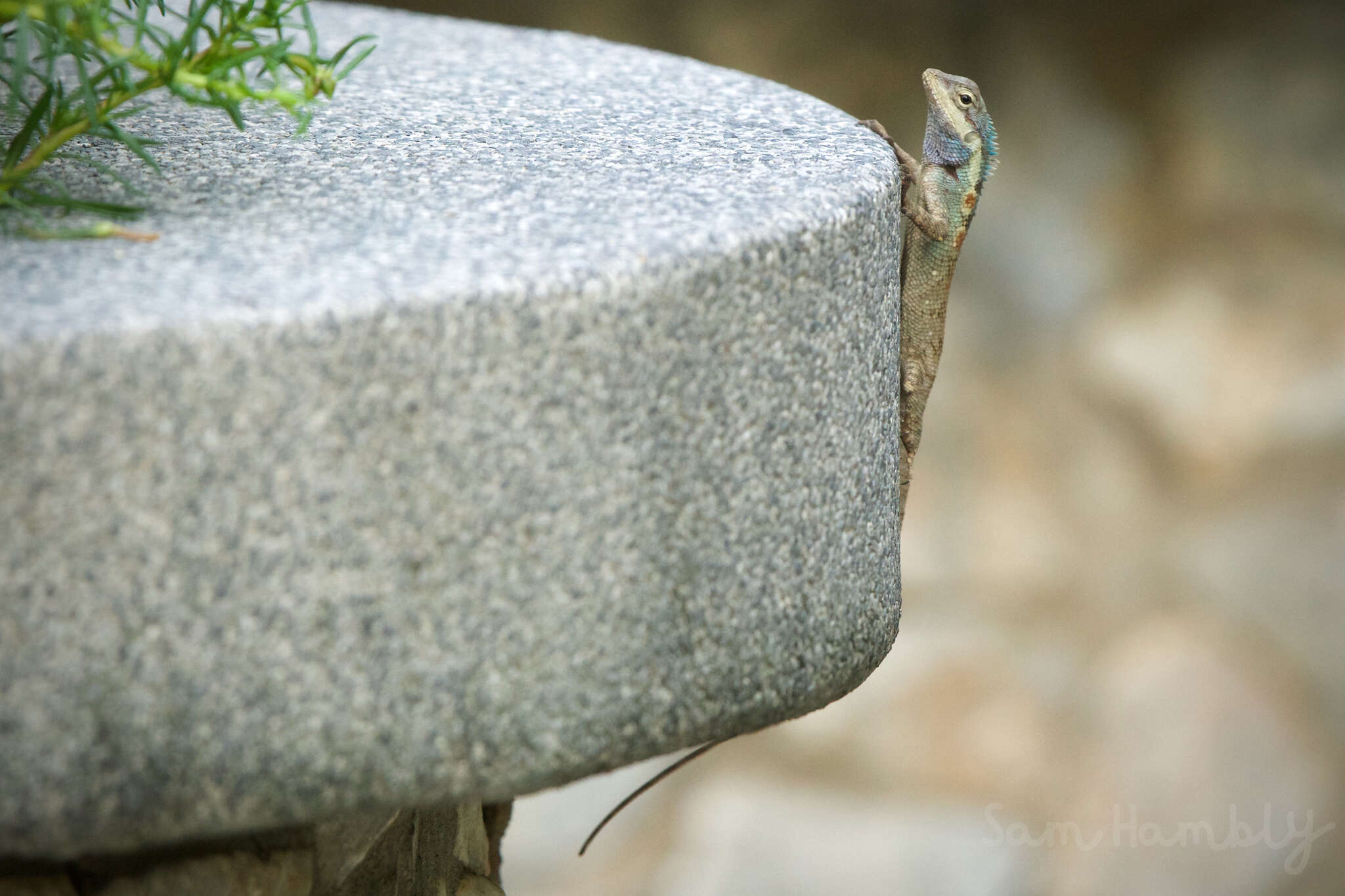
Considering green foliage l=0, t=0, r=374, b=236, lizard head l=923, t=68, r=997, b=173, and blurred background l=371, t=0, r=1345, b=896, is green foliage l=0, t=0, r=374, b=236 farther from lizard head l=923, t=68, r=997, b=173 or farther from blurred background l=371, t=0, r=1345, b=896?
blurred background l=371, t=0, r=1345, b=896

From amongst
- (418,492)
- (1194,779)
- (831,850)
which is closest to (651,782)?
(418,492)

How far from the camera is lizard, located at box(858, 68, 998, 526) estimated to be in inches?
72.5

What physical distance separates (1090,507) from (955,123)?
106 inches

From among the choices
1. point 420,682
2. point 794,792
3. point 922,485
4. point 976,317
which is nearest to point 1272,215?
point 976,317

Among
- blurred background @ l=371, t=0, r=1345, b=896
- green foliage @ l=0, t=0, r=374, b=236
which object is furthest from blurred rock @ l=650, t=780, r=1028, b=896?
green foliage @ l=0, t=0, r=374, b=236

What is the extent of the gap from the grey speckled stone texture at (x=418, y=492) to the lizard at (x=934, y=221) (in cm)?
68

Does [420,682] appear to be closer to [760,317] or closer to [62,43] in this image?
[760,317]

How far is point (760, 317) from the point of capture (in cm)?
103

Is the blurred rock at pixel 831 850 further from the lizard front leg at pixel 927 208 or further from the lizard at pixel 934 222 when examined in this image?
the lizard front leg at pixel 927 208

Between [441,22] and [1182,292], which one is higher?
[441,22]

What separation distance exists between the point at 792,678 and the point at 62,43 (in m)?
0.77

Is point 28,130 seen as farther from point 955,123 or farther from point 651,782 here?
point 955,123

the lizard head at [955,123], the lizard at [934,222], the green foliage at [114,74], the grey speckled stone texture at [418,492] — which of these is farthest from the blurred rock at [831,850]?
the green foliage at [114,74]

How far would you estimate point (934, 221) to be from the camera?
1.85 metres
